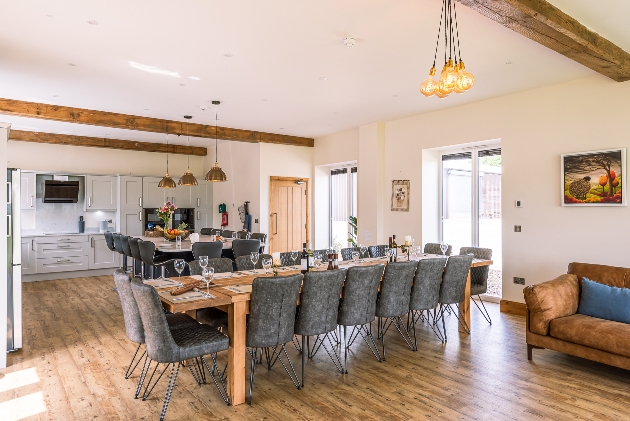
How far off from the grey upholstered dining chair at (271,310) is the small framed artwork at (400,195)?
4631 mm

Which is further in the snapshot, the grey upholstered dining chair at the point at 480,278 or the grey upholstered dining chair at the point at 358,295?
the grey upholstered dining chair at the point at 480,278

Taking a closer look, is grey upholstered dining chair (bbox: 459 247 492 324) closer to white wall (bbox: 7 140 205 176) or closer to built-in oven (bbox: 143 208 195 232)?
built-in oven (bbox: 143 208 195 232)

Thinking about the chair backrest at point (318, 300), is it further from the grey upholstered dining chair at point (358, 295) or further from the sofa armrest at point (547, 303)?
the sofa armrest at point (547, 303)

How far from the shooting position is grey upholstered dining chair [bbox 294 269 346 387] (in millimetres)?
3373

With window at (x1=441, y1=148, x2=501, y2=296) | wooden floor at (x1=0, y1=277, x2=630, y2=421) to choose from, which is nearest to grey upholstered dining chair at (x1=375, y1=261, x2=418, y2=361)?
wooden floor at (x1=0, y1=277, x2=630, y2=421)

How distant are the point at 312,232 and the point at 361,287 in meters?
6.26

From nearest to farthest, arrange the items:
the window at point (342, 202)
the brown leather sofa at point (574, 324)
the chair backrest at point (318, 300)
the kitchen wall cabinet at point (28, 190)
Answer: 1. the chair backrest at point (318, 300)
2. the brown leather sofa at point (574, 324)
3. the kitchen wall cabinet at point (28, 190)
4. the window at point (342, 202)

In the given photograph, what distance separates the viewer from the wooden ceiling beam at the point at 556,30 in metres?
2.98

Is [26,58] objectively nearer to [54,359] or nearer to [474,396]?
[54,359]

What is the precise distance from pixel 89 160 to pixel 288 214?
475 cm

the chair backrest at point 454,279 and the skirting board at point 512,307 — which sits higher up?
the chair backrest at point 454,279

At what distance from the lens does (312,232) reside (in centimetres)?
995

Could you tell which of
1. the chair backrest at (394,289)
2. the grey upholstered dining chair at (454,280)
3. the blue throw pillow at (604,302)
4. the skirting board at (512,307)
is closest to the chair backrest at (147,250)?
the chair backrest at (394,289)

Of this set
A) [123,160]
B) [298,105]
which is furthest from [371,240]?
[123,160]
